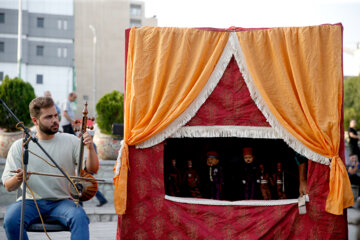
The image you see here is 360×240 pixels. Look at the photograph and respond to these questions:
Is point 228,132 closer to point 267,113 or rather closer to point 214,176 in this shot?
point 267,113

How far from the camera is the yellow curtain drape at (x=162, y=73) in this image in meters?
4.71

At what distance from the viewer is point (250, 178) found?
5.68 m

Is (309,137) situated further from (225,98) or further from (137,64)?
(137,64)

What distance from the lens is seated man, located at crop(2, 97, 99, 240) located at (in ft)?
11.9

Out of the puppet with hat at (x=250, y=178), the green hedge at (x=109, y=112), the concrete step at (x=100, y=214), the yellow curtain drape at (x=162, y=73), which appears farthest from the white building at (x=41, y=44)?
the yellow curtain drape at (x=162, y=73)

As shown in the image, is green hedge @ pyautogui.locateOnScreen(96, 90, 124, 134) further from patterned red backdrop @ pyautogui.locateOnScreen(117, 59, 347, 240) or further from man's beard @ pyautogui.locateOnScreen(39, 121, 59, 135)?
man's beard @ pyautogui.locateOnScreen(39, 121, 59, 135)

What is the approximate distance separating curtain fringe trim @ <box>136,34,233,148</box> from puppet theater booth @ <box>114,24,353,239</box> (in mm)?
11

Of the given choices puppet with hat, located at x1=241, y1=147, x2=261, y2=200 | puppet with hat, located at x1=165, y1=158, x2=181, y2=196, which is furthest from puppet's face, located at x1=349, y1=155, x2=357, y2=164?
puppet with hat, located at x1=165, y1=158, x2=181, y2=196

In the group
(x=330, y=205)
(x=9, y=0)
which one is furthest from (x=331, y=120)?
(x=9, y=0)

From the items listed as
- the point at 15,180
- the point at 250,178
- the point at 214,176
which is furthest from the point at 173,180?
the point at 15,180

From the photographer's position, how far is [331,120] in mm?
4633

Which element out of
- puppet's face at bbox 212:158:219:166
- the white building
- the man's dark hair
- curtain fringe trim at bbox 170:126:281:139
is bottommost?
puppet's face at bbox 212:158:219:166

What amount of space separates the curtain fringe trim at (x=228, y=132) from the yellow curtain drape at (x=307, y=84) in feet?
0.65

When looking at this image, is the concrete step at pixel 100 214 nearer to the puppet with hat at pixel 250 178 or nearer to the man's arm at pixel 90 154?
the puppet with hat at pixel 250 178
